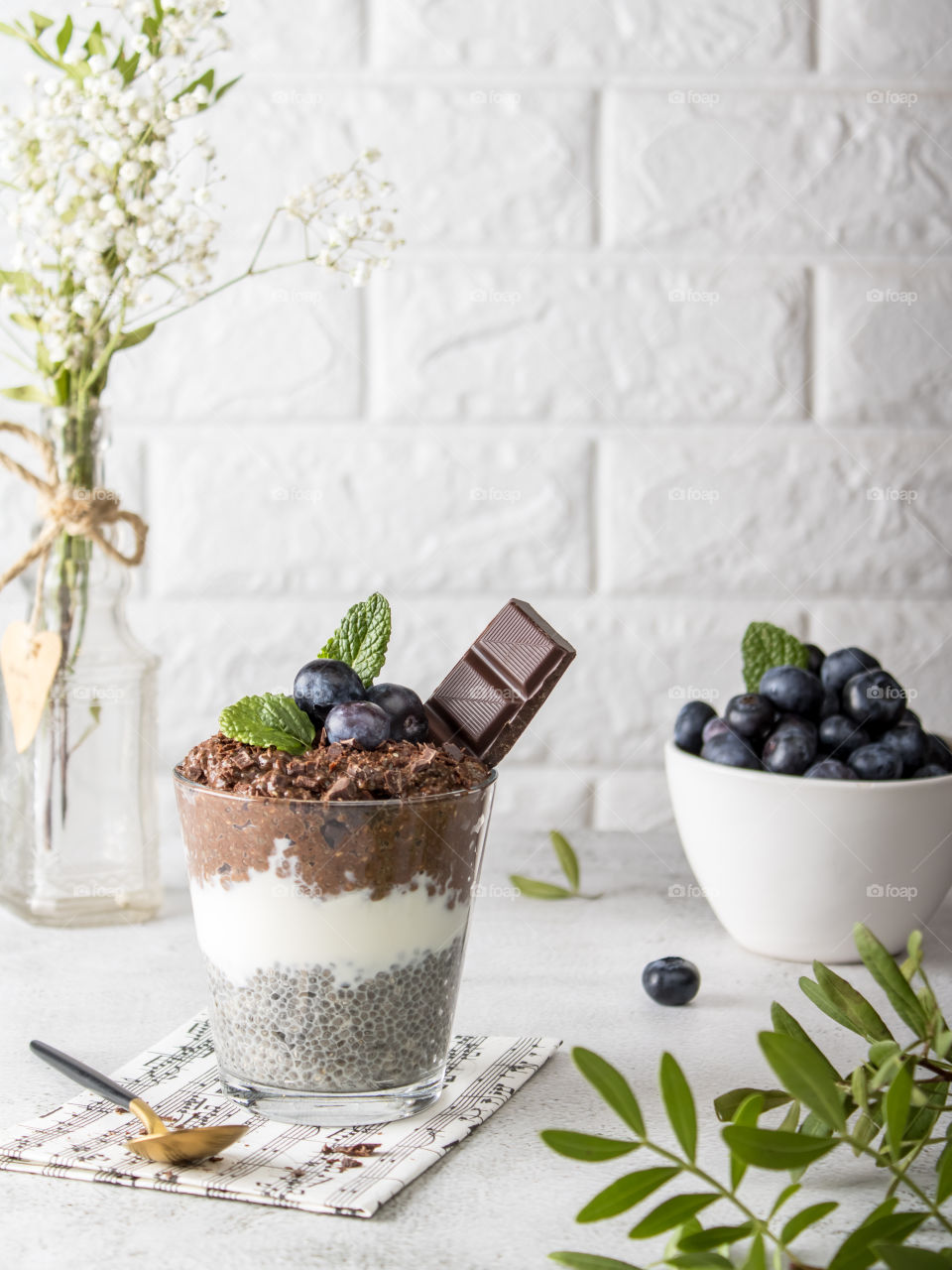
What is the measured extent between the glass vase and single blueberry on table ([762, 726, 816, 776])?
45 centimetres

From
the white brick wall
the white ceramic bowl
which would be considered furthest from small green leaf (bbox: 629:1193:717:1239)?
the white brick wall

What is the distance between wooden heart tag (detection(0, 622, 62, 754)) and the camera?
3.14ft

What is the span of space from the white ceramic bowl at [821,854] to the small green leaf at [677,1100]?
43cm

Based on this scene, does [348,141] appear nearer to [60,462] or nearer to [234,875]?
[60,462]

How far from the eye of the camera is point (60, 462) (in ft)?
3.18

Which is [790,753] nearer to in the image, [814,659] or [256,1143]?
[814,659]

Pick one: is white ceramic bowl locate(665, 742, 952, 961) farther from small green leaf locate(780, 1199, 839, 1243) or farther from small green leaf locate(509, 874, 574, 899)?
small green leaf locate(780, 1199, 839, 1243)

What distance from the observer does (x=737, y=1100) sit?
2.10 ft

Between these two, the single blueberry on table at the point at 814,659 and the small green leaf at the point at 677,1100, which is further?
the single blueberry on table at the point at 814,659

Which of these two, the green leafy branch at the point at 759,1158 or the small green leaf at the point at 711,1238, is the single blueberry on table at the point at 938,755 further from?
the small green leaf at the point at 711,1238

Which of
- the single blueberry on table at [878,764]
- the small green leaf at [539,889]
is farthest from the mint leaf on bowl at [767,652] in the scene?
the small green leaf at [539,889]

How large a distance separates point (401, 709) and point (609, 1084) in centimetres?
27

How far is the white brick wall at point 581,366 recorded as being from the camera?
1401mm

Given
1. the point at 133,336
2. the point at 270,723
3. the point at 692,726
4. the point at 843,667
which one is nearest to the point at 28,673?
the point at 133,336
